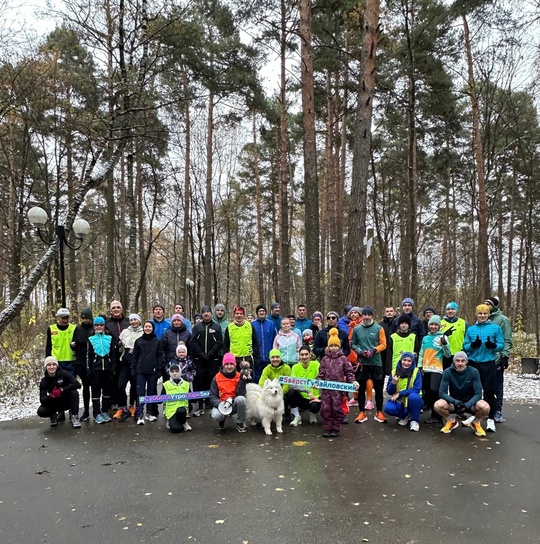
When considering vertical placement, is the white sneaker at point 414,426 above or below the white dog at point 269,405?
below

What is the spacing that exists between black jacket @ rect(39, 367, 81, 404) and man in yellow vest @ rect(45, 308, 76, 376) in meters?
0.36

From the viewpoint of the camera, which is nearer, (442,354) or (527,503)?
(527,503)

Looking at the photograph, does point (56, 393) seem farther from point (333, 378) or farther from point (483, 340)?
point (483, 340)

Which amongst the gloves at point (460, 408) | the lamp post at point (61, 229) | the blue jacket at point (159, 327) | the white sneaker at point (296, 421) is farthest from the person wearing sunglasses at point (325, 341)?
the lamp post at point (61, 229)

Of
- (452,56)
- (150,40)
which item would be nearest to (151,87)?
(150,40)

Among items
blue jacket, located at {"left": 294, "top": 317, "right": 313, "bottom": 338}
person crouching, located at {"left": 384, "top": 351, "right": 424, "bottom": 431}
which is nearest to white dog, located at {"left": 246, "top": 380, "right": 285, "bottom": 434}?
person crouching, located at {"left": 384, "top": 351, "right": 424, "bottom": 431}

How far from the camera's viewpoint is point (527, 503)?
390 cm

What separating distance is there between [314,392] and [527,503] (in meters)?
3.33

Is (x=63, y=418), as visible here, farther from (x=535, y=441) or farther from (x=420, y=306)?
(x=420, y=306)

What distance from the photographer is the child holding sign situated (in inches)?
240

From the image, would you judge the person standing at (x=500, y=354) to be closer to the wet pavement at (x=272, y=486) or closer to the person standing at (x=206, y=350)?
the wet pavement at (x=272, y=486)

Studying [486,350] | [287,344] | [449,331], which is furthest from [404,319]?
[287,344]

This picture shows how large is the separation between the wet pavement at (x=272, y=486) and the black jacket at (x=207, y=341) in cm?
130

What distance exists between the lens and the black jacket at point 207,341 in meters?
7.33
